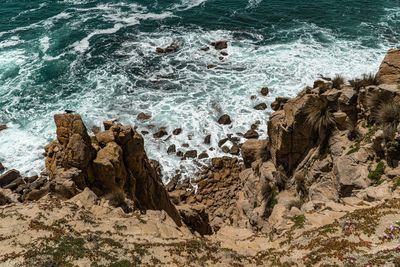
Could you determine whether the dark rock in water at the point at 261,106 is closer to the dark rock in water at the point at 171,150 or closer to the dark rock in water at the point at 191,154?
the dark rock in water at the point at 191,154

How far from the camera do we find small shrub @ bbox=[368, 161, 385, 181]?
2488 cm

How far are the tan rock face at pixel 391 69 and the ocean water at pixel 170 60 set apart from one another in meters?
20.8

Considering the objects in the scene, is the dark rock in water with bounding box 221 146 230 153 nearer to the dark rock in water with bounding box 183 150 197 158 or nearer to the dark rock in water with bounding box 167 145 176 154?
the dark rock in water with bounding box 183 150 197 158

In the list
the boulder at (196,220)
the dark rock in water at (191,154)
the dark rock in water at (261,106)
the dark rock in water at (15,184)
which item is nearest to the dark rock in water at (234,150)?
the dark rock in water at (191,154)

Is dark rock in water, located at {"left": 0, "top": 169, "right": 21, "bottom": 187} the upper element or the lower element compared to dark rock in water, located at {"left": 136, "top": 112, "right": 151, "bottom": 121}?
lower

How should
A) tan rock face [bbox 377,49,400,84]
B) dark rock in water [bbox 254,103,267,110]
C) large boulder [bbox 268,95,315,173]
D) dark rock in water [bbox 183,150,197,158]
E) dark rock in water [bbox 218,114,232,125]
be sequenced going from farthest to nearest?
dark rock in water [bbox 254,103,267,110], dark rock in water [bbox 218,114,232,125], dark rock in water [bbox 183,150,197,158], large boulder [bbox 268,95,315,173], tan rock face [bbox 377,49,400,84]

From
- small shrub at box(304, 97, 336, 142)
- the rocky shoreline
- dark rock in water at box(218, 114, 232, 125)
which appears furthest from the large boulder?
dark rock in water at box(218, 114, 232, 125)

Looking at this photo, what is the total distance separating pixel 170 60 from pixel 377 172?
42.9 meters

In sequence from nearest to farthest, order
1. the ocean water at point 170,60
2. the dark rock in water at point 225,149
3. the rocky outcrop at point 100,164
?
the rocky outcrop at point 100,164, the dark rock in water at point 225,149, the ocean water at point 170,60

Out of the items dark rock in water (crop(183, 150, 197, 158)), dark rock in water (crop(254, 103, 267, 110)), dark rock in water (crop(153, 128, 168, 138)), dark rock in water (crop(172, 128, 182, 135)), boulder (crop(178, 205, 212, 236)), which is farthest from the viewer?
dark rock in water (crop(254, 103, 267, 110))

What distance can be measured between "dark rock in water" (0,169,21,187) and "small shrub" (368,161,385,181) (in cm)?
3301

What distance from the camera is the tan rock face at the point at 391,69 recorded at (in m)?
28.9

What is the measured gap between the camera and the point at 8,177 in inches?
1667

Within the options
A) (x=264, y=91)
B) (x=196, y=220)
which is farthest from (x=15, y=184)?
(x=264, y=91)
